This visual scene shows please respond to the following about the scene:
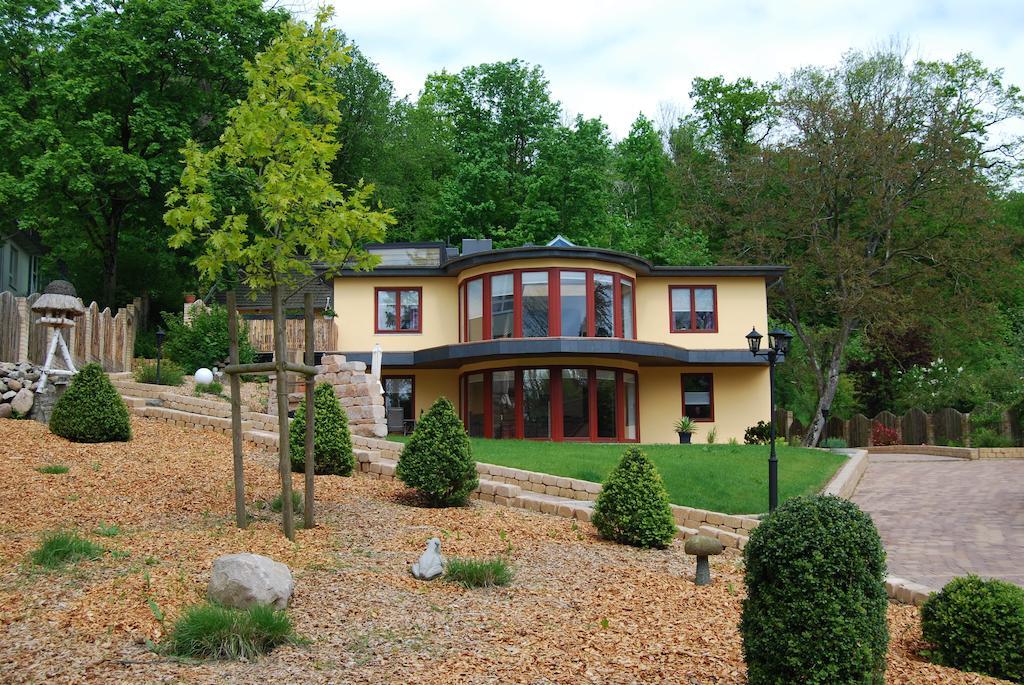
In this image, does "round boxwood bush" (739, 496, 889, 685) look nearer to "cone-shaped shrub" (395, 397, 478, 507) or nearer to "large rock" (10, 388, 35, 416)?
"cone-shaped shrub" (395, 397, 478, 507)

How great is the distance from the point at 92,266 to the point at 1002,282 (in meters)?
34.1

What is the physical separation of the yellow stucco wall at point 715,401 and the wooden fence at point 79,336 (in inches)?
592

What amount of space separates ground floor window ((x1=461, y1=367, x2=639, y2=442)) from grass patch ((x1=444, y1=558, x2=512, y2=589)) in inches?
635

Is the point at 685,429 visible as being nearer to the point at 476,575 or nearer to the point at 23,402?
the point at 23,402

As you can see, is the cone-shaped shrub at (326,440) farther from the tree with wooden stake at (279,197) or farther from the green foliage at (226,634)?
the green foliage at (226,634)

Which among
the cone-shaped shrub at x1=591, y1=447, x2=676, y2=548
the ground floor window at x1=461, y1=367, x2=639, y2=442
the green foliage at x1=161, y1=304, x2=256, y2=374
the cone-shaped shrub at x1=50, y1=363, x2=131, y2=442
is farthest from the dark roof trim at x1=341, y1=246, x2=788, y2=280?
the cone-shaped shrub at x1=591, y1=447, x2=676, y2=548

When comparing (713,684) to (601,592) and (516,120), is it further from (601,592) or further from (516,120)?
(516,120)

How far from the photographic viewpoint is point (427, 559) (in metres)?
8.69

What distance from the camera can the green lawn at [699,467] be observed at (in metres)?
14.7

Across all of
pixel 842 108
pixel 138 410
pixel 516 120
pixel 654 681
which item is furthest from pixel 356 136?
pixel 654 681

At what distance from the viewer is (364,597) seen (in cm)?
770

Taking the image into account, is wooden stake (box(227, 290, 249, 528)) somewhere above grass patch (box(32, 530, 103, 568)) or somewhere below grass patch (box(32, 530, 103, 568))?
above

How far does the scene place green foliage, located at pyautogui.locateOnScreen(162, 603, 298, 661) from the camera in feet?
20.2

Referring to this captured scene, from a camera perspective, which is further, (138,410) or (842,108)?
(842,108)
